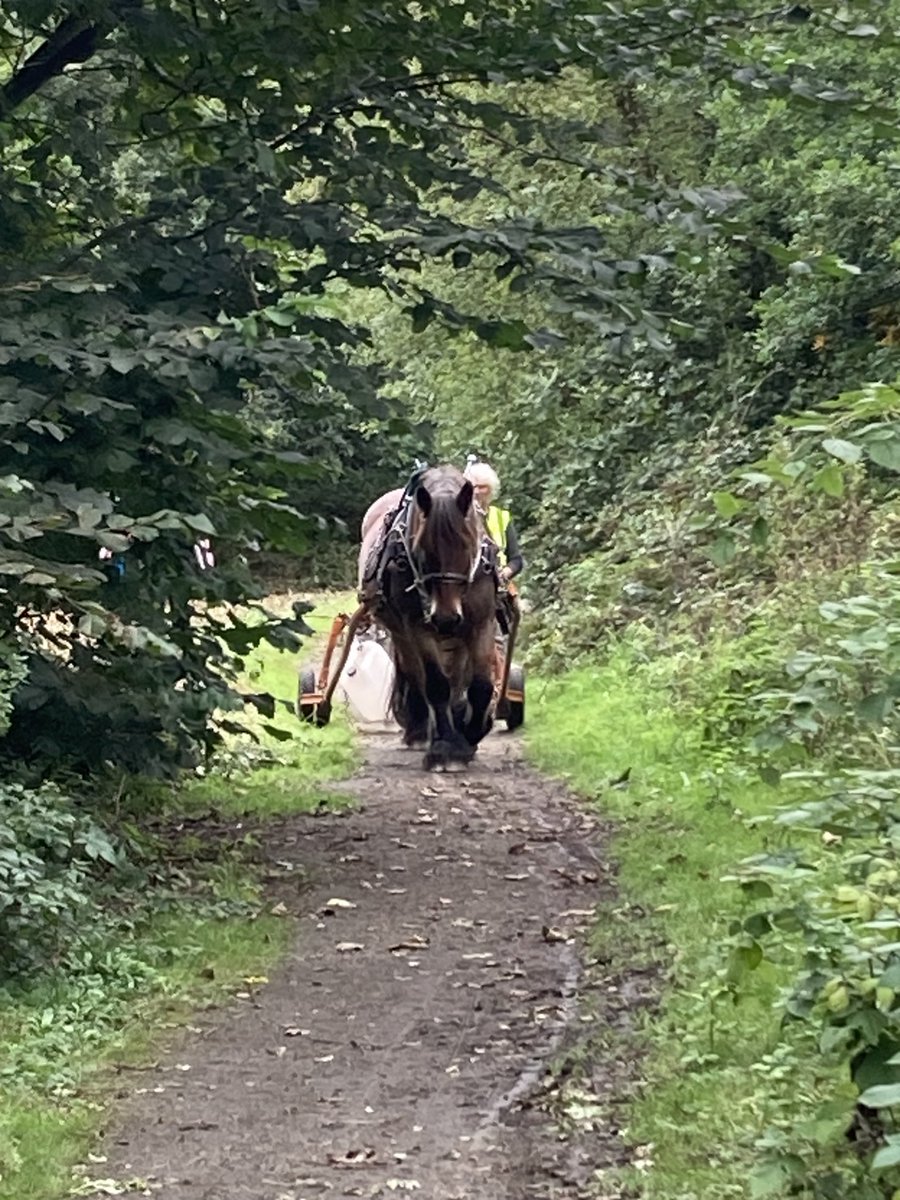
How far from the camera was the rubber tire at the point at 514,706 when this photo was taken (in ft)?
48.1

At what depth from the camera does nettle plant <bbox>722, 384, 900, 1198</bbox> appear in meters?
3.74

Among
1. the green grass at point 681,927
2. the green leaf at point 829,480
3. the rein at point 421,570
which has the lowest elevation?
the green grass at point 681,927

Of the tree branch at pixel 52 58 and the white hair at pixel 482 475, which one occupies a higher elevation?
the tree branch at pixel 52 58

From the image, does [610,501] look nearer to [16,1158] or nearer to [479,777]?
[479,777]

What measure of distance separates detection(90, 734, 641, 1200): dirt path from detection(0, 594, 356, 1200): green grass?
140 millimetres

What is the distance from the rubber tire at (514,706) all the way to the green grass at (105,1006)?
5.51m

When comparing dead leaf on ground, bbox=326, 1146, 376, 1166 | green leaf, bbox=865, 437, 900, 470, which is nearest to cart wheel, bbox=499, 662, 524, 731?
dead leaf on ground, bbox=326, 1146, 376, 1166

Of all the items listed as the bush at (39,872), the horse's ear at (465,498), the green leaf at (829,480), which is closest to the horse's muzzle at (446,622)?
the horse's ear at (465,498)

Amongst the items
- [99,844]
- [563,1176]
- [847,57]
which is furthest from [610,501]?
[563,1176]

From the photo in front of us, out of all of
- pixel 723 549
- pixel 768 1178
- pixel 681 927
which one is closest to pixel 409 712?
pixel 681 927

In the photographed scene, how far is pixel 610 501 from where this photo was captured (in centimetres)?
1967

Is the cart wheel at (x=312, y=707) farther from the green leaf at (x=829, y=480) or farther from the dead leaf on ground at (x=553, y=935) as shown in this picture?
the green leaf at (x=829, y=480)

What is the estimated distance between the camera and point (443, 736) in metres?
12.4

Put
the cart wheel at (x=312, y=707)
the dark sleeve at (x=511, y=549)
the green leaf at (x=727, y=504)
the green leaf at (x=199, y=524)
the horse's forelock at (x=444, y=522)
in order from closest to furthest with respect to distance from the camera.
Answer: the green leaf at (x=727, y=504), the green leaf at (x=199, y=524), the horse's forelock at (x=444, y=522), the dark sleeve at (x=511, y=549), the cart wheel at (x=312, y=707)
